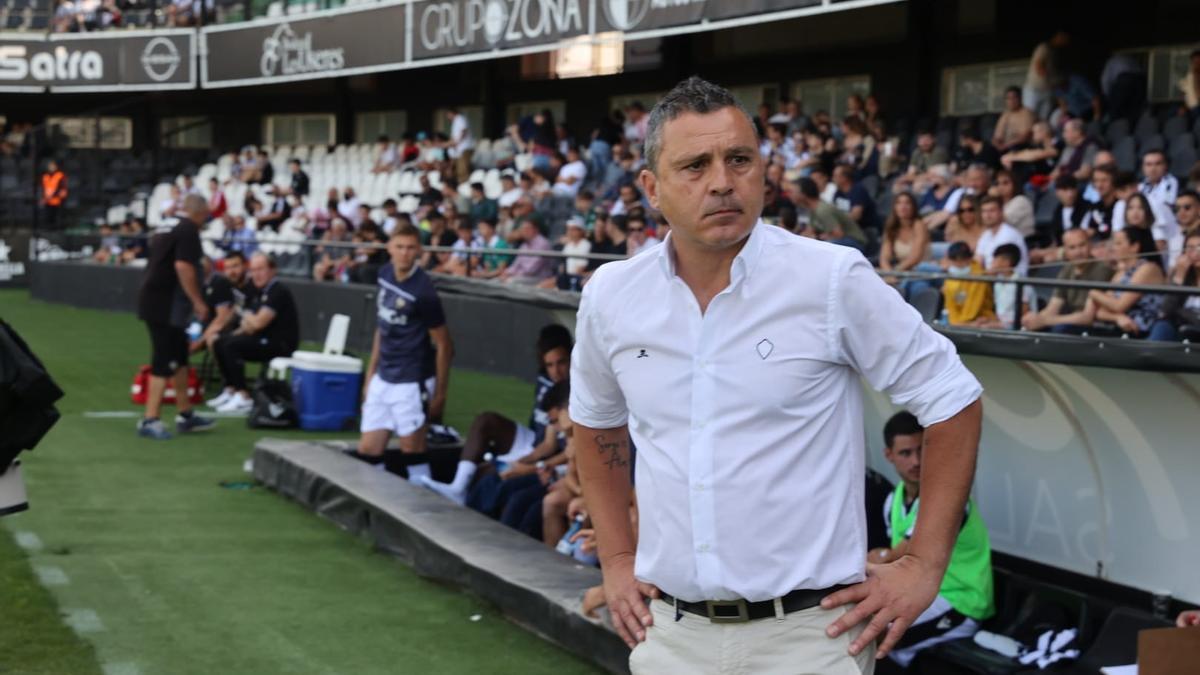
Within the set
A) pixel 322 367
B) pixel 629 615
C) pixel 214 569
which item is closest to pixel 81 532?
pixel 214 569

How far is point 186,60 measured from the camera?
108 feet

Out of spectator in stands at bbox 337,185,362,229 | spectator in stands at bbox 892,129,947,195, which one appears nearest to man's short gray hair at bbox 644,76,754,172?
spectator in stands at bbox 892,129,947,195

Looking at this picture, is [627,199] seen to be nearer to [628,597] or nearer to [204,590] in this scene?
[204,590]

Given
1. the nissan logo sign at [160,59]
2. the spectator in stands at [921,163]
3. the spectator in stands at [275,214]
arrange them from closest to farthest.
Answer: the spectator in stands at [921,163] < the spectator in stands at [275,214] < the nissan logo sign at [160,59]

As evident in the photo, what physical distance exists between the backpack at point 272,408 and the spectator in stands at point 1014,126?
6996 mm

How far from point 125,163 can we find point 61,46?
305 cm

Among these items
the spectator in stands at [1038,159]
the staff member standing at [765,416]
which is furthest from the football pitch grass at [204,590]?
the spectator in stands at [1038,159]

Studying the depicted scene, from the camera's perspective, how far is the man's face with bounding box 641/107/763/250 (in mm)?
3086

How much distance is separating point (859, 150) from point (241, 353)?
6.98 metres

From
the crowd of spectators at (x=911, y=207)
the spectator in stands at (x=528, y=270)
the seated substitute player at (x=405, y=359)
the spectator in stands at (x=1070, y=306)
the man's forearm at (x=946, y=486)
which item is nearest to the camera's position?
the man's forearm at (x=946, y=486)

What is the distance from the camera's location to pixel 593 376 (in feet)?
11.1

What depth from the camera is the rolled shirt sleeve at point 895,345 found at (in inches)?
119

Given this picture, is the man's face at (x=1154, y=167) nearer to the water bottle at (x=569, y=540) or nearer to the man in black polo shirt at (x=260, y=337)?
the water bottle at (x=569, y=540)

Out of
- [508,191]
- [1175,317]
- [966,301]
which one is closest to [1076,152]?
[966,301]
